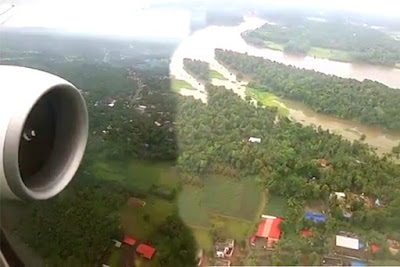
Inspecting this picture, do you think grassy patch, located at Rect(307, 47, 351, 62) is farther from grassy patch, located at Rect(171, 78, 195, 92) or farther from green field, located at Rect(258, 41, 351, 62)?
grassy patch, located at Rect(171, 78, 195, 92)

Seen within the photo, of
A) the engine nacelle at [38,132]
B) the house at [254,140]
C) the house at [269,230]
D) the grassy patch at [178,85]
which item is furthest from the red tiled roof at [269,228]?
the engine nacelle at [38,132]

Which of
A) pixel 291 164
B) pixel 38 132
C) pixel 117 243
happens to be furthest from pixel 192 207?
pixel 38 132

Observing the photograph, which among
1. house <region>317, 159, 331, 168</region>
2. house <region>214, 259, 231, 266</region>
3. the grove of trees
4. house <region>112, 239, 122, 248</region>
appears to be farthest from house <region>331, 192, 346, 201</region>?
house <region>112, 239, 122, 248</region>

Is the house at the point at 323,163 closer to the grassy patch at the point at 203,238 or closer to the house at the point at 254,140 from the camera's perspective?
the house at the point at 254,140

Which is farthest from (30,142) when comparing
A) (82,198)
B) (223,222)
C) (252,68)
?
(252,68)

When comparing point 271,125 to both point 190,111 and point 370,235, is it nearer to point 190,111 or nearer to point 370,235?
point 190,111

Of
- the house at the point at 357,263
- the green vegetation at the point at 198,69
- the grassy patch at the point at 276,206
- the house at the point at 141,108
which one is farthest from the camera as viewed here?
the green vegetation at the point at 198,69
